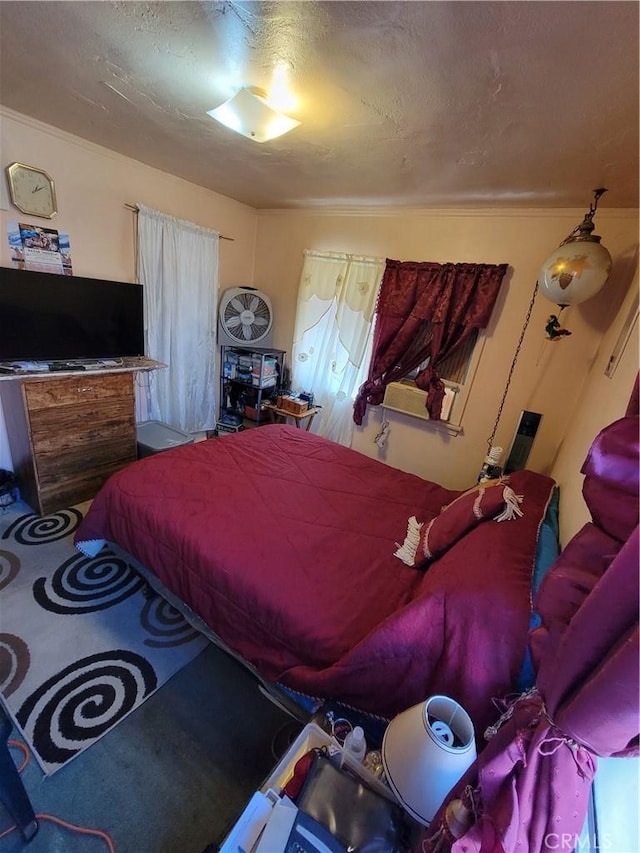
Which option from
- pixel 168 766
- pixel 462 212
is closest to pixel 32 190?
pixel 462 212

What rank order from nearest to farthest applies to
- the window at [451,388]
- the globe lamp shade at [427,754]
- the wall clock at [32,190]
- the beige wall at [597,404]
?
the globe lamp shade at [427,754]
the beige wall at [597,404]
the wall clock at [32,190]
the window at [451,388]

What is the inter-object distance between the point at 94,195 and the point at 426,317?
2.49 meters

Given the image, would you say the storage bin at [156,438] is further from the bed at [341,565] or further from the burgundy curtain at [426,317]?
the burgundy curtain at [426,317]

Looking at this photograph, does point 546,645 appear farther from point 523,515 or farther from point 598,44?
point 598,44

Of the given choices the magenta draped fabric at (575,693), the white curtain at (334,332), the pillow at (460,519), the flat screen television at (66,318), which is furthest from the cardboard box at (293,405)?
the magenta draped fabric at (575,693)

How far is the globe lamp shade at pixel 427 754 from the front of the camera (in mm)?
678

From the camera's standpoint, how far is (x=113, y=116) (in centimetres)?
178

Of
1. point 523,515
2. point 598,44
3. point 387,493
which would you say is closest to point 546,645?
point 523,515

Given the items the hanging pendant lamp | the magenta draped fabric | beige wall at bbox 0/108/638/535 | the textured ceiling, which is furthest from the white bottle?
the hanging pendant lamp

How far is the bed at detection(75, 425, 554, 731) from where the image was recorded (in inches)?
36.6

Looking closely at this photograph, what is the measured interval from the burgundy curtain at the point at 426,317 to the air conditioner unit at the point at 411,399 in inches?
2.1

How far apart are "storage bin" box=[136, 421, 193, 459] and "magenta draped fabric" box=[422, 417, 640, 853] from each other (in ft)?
8.34

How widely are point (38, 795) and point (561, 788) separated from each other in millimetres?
1499

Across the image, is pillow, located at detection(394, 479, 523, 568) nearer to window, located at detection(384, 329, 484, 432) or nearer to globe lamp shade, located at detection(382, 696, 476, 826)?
globe lamp shade, located at detection(382, 696, 476, 826)
